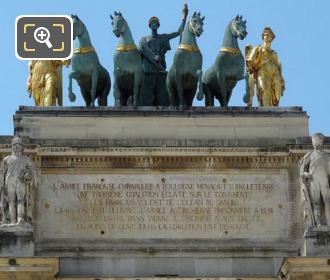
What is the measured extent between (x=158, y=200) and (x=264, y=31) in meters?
5.22

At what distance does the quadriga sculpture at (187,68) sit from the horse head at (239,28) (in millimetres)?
770

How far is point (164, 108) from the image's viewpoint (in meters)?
36.0

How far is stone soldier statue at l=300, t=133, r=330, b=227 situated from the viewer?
33719mm

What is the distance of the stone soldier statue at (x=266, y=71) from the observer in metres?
36.8

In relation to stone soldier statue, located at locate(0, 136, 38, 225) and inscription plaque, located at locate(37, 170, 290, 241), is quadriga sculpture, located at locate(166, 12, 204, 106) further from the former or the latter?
stone soldier statue, located at locate(0, 136, 38, 225)

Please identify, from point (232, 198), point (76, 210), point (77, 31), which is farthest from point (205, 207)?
point (77, 31)

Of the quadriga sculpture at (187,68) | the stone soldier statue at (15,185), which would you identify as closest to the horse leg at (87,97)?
the quadriga sculpture at (187,68)

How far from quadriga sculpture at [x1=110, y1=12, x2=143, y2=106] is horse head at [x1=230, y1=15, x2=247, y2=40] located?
223 centimetres

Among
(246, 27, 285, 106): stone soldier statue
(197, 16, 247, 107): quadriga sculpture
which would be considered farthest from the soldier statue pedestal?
(197, 16, 247, 107): quadriga sculpture

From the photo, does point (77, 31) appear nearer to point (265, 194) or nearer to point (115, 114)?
point (115, 114)

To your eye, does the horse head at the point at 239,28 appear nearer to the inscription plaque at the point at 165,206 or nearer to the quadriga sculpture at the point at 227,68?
the quadriga sculpture at the point at 227,68

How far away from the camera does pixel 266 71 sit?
121 ft

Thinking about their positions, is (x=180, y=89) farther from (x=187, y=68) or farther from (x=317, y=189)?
(x=317, y=189)

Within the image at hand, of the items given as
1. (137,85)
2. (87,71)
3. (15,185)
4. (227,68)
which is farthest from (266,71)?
(15,185)
